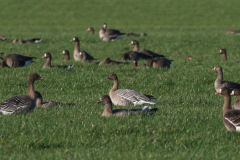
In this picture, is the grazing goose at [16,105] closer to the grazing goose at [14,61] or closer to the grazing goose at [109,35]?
the grazing goose at [14,61]

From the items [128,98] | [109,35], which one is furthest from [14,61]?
[109,35]

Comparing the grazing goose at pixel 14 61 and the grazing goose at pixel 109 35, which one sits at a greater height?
the grazing goose at pixel 109 35

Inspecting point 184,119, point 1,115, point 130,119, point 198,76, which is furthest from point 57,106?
point 198,76

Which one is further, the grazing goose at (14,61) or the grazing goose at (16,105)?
the grazing goose at (14,61)

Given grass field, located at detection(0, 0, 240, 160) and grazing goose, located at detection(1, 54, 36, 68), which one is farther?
grazing goose, located at detection(1, 54, 36, 68)

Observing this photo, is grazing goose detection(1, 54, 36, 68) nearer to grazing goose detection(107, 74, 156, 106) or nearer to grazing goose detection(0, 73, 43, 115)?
grazing goose detection(107, 74, 156, 106)

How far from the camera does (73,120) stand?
971 cm

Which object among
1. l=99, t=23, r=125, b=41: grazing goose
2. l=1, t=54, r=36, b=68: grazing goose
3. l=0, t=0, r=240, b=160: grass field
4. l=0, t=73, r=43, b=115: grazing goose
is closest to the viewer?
l=0, t=0, r=240, b=160: grass field

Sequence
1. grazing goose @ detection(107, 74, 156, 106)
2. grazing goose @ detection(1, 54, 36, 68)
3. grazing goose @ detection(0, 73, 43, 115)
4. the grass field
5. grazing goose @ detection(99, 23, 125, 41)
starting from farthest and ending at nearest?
grazing goose @ detection(99, 23, 125, 41) → grazing goose @ detection(1, 54, 36, 68) → grazing goose @ detection(107, 74, 156, 106) → grazing goose @ detection(0, 73, 43, 115) → the grass field

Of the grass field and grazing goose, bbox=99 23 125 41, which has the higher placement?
grazing goose, bbox=99 23 125 41

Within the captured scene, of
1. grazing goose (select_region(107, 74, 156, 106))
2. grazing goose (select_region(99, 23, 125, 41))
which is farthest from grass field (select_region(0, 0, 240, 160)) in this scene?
grazing goose (select_region(99, 23, 125, 41))

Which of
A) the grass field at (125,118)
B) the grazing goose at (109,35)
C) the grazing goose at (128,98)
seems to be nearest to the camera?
the grass field at (125,118)

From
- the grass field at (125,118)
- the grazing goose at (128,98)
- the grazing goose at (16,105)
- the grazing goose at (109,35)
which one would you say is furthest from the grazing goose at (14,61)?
the grazing goose at (109,35)

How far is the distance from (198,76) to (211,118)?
7.41 metres
